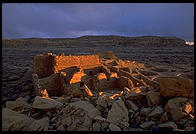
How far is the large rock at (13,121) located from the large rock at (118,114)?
2.38 meters

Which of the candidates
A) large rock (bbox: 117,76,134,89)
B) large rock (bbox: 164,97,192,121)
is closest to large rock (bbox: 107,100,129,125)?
large rock (bbox: 164,97,192,121)

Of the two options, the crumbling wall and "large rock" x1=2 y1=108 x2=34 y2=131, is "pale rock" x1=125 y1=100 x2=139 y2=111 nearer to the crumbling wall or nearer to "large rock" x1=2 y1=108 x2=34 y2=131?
"large rock" x1=2 y1=108 x2=34 y2=131

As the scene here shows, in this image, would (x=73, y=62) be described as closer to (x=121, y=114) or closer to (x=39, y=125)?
(x=39, y=125)

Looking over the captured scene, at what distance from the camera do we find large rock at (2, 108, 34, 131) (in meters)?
3.57

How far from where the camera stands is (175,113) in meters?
3.73

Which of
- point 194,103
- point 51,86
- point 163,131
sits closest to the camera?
point 163,131

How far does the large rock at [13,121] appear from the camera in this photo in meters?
3.57

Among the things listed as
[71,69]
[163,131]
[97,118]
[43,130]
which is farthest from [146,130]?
[71,69]

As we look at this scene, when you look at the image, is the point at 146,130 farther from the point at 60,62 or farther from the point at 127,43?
the point at 127,43

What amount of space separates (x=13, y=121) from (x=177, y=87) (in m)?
5.00

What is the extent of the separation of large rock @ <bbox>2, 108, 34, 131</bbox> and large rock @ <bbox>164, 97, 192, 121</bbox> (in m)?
4.11

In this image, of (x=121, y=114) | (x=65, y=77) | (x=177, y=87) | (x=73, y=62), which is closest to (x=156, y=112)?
(x=121, y=114)

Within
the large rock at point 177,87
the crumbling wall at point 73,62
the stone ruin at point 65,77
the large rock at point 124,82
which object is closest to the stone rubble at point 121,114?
the large rock at point 177,87

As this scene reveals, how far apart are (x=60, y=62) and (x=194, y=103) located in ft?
24.8
